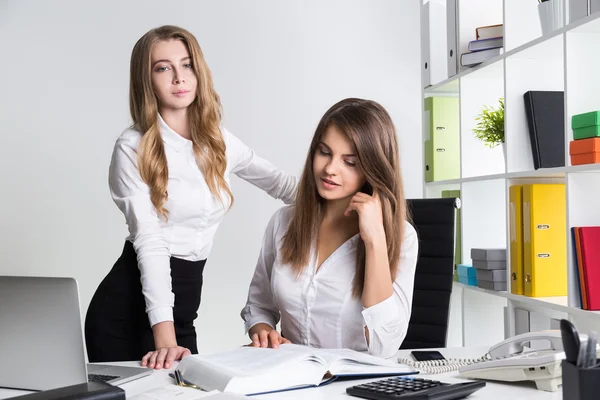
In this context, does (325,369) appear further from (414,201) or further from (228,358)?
(414,201)

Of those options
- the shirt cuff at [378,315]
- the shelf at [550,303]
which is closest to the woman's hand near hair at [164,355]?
the shirt cuff at [378,315]

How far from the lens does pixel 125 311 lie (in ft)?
6.81

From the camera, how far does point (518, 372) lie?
130cm

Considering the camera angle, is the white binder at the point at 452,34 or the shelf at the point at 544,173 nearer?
the shelf at the point at 544,173

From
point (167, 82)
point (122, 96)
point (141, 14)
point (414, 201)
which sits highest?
point (141, 14)

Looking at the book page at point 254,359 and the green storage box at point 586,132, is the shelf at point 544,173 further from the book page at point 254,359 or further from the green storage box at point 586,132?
Answer: the book page at point 254,359

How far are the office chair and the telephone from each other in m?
0.60

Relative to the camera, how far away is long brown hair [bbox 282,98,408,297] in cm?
182

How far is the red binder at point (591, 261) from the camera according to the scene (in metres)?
2.25

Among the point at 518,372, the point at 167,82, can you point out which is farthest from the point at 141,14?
the point at 518,372

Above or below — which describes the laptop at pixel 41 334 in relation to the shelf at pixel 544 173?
below

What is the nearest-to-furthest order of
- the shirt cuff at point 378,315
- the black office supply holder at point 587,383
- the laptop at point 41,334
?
the black office supply holder at point 587,383 < the laptop at point 41,334 < the shirt cuff at point 378,315

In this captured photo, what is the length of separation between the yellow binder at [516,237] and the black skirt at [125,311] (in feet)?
4.23

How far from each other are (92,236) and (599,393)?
326 cm
